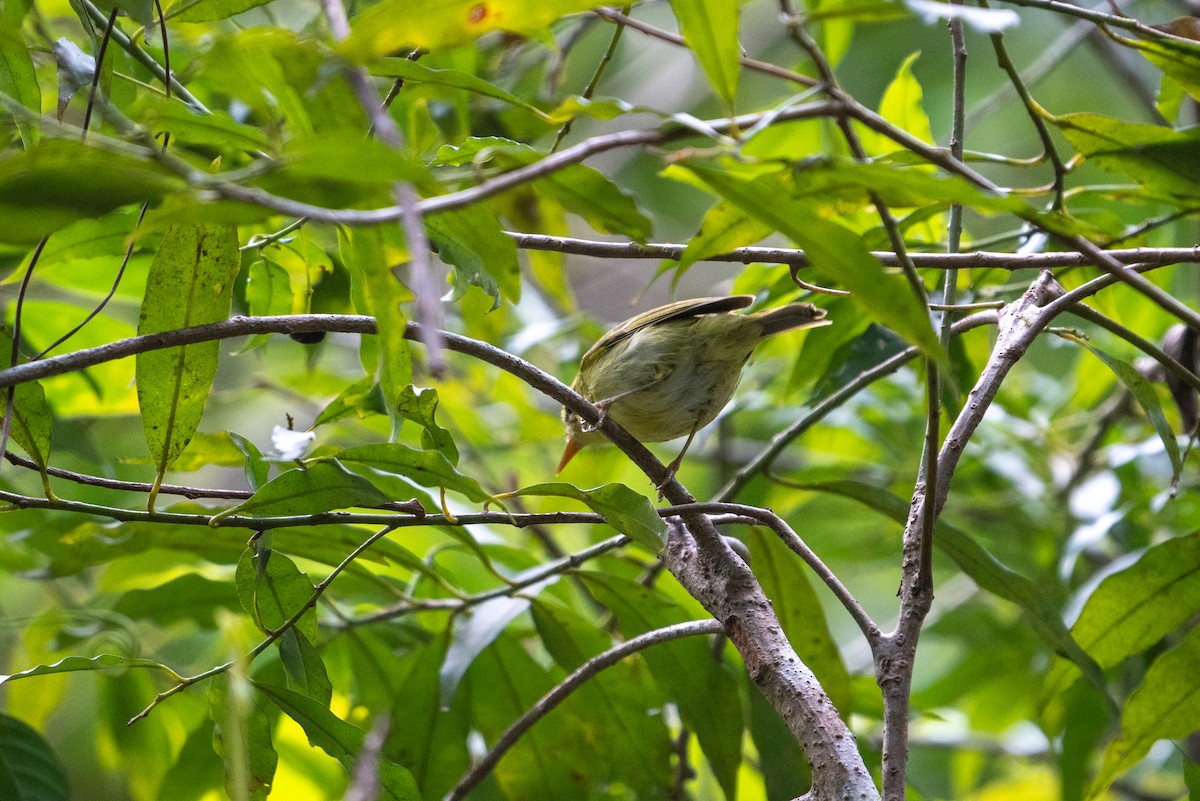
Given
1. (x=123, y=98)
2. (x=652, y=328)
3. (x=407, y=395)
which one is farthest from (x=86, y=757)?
(x=407, y=395)

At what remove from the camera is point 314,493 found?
4.16 feet

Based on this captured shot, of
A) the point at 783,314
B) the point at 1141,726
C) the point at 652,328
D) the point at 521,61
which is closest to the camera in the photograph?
the point at 1141,726

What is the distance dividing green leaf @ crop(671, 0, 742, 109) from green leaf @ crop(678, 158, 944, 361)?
0.31 feet

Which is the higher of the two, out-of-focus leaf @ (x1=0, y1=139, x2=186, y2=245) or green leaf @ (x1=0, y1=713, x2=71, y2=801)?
out-of-focus leaf @ (x1=0, y1=139, x2=186, y2=245)

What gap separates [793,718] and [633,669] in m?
0.82

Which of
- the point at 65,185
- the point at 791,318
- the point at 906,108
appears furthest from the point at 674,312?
the point at 65,185

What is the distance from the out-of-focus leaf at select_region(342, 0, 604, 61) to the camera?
0.87 m

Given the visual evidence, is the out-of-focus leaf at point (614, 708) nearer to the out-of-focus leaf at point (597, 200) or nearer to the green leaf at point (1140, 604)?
the green leaf at point (1140, 604)

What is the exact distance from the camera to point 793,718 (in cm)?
126

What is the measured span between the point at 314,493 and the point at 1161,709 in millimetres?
1320

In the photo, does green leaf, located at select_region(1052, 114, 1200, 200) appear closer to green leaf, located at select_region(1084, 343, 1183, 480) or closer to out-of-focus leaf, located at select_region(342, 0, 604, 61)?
green leaf, located at select_region(1084, 343, 1183, 480)

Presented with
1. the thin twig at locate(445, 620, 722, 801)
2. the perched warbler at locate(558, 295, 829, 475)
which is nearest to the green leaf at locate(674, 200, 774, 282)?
the thin twig at locate(445, 620, 722, 801)

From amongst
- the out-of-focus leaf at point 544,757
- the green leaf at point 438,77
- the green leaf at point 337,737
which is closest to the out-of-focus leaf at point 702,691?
the out-of-focus leaf at point 544,757

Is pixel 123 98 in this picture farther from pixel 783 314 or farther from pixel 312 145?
pixel 783 314
